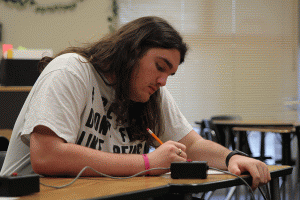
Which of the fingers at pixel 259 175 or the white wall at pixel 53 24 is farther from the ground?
the white wall at pixel 53 24

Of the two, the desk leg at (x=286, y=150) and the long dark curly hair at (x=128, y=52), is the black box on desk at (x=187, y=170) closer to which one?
the long dark curly hair at (x=128, y=52)

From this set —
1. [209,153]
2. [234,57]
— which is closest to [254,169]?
[209,153]

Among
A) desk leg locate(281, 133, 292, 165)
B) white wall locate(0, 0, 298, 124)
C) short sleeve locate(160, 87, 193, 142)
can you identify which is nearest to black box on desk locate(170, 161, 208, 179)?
short sleeve locate(160, 87, 193, 142)

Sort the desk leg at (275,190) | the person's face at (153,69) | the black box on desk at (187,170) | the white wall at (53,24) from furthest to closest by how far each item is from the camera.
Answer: the white wall at (53,24)
the person's face at (153,69)
the desk leg at (275,190)
the black box on desk at (187,170)

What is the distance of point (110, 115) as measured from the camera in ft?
4.10

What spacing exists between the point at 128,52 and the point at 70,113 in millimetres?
346

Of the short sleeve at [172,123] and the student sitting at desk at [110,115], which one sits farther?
the short sleeve at [172,123]

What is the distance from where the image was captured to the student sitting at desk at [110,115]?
0.98 m

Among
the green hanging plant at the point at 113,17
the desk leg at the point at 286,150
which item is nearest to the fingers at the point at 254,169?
the desk leg at the point at 286,150

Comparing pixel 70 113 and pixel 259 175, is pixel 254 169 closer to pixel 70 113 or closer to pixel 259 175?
pixel 259 175

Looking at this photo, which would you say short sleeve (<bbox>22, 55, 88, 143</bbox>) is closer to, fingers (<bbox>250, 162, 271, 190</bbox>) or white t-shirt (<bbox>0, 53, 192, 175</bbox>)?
white t-shirt (<bbox>0, 53, 192, 175</bbox>)

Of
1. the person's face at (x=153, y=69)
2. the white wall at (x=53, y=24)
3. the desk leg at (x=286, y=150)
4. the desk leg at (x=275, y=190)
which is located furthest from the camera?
the white wall at (x=53, y=24)

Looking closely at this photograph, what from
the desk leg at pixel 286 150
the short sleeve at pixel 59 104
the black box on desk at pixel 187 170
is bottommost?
the desk leg at pixel 286 150

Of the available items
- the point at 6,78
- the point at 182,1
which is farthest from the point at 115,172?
the point at 182,1
